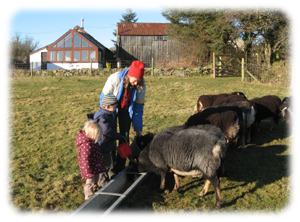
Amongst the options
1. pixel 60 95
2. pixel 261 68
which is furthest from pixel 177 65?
pixel 60 95

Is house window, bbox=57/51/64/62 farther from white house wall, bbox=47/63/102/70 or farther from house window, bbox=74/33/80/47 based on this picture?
house window, bbox=74/33/80/47

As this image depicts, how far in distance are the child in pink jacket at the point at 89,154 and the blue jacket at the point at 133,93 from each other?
0.77 m

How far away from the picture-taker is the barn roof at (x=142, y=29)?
112 feet

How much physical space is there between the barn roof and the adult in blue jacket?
3069cm

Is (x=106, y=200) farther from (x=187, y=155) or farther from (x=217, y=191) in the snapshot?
(x=217, y=191)

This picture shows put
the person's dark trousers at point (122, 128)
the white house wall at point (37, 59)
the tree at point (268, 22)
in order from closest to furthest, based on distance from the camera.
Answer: the person's dark trousers at point (122, 128), the tree at point (268, 22), the white house wall at point (37, 59)

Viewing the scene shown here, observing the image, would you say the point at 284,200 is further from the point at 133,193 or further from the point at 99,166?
the point at 99,166

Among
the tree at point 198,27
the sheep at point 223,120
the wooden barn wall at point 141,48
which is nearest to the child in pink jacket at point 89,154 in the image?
the sheep at point 223,120

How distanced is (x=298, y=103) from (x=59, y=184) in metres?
6.75

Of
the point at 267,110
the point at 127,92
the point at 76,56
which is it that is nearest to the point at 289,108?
the point at 267,110

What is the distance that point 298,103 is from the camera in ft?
24.4

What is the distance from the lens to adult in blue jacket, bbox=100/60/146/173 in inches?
170

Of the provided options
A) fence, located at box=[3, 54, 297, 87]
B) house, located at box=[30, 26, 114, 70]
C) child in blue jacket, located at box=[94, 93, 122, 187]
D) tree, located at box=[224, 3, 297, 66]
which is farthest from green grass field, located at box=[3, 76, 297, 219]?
house, located at box=[30, 26, 114, 70]

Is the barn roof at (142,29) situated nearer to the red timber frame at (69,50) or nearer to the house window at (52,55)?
the red timber frame at (69,50)
